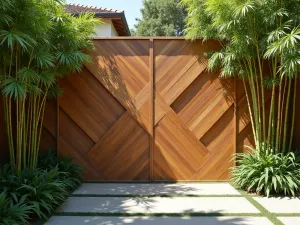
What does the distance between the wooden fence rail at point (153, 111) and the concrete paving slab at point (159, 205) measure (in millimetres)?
932

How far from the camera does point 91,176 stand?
187 inches

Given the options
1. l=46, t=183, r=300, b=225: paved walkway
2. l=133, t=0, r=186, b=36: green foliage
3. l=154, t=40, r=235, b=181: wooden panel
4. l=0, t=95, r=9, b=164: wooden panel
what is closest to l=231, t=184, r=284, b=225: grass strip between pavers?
l=46, t=183, r=300, b=225: paved walkway

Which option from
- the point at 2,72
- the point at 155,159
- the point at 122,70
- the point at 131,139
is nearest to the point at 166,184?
the point at 155,159

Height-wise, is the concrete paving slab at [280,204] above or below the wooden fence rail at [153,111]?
below

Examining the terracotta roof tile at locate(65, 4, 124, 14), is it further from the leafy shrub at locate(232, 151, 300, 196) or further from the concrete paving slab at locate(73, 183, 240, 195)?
the leafy shrub at locate(232, 151, 300, 196)

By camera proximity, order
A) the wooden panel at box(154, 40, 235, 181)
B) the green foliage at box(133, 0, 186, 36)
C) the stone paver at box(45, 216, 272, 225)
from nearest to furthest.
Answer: the stone paver at box(45, 216, 272, 225), the wooden panel at box(154, 40, 235, 181), the green foliage at box(133, 0, 186, 36)

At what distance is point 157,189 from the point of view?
4.25 meters

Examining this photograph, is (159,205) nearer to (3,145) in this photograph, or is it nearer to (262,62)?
(262,62)

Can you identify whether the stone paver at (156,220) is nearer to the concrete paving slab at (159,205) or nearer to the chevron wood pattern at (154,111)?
the concrete paving slab at (159,205)

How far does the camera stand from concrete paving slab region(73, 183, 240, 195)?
4090 millimetres

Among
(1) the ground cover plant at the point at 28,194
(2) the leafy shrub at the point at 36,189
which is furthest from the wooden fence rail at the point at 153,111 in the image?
(2) the leafy shrub at the point at 36,189

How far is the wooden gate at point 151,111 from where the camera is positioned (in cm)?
470

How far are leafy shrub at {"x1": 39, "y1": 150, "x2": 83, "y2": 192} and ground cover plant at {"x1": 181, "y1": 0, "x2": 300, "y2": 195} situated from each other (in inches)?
83.7

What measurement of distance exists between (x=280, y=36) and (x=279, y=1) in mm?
407
